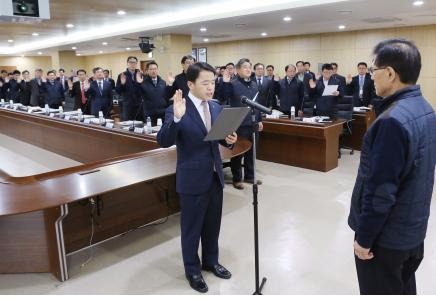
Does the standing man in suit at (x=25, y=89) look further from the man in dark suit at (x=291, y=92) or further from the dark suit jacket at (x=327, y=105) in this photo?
the dark suit jacket at (x=327, y=105)

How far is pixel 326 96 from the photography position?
5.70 m

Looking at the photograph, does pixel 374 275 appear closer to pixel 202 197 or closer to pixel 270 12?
pixel 202 197

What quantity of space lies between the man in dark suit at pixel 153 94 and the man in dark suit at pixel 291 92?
2.12m

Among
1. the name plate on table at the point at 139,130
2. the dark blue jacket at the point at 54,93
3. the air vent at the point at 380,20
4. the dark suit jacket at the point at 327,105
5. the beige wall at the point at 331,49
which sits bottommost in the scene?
the name plate on table at the point at 139,130

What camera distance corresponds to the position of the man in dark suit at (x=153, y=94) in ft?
17.4

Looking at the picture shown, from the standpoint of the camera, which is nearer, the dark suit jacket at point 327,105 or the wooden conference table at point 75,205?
the wooden conference table at point 75,205

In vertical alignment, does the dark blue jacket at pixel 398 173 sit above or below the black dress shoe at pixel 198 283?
above

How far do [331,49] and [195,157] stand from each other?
10294mm

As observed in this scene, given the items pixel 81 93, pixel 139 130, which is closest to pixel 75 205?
pixel 139 130

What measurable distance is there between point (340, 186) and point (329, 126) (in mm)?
915

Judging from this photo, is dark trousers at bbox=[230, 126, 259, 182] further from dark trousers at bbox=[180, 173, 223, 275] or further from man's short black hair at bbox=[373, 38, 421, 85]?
man's short black hair at bbox=[373, 38, 421, 85]

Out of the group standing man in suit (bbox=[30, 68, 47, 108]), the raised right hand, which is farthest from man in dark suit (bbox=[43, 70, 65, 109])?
the raised right hand

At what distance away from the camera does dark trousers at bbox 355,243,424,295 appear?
4.52ft

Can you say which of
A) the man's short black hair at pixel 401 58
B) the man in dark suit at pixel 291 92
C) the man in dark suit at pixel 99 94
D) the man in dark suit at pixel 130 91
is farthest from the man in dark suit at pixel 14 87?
the man's short black hair at pixel 401 58
